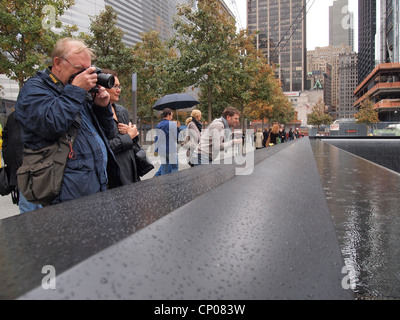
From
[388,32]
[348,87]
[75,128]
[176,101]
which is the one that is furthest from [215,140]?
[348,87]

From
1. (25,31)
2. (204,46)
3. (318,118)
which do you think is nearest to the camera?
(25,31)

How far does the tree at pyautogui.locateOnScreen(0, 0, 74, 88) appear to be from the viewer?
38.1 feet

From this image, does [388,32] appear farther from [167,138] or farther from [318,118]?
[167,138]

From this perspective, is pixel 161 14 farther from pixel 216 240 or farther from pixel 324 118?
pixel 216 240

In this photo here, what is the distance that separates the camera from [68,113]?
1.86 m

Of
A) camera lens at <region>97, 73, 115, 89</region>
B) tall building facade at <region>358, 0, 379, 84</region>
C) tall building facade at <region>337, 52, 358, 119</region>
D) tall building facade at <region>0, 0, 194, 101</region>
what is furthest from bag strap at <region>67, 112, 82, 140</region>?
tall building facade at <region>337, 52, 358, 119</region>

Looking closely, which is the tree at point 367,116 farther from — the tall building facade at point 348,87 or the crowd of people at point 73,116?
the tall building facade at point 348,87

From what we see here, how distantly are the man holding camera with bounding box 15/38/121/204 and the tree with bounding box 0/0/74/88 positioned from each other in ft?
35.9

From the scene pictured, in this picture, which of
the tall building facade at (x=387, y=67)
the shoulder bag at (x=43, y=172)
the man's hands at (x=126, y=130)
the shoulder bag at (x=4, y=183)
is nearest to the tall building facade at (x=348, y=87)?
the tall building facade at (x=387, y=67)

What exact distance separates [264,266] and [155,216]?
292mm

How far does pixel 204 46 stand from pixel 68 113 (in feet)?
44.9

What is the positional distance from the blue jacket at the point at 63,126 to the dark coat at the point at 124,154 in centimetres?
60

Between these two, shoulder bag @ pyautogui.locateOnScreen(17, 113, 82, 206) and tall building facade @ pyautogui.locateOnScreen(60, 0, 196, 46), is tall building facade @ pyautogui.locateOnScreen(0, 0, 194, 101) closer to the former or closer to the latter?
tall building facade @ pyautogui.locateOnScreen(60, 0, 196, 46)

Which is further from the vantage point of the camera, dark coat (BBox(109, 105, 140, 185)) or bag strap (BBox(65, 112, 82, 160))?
dark coat (BBox(109, 105, 140, 185))
